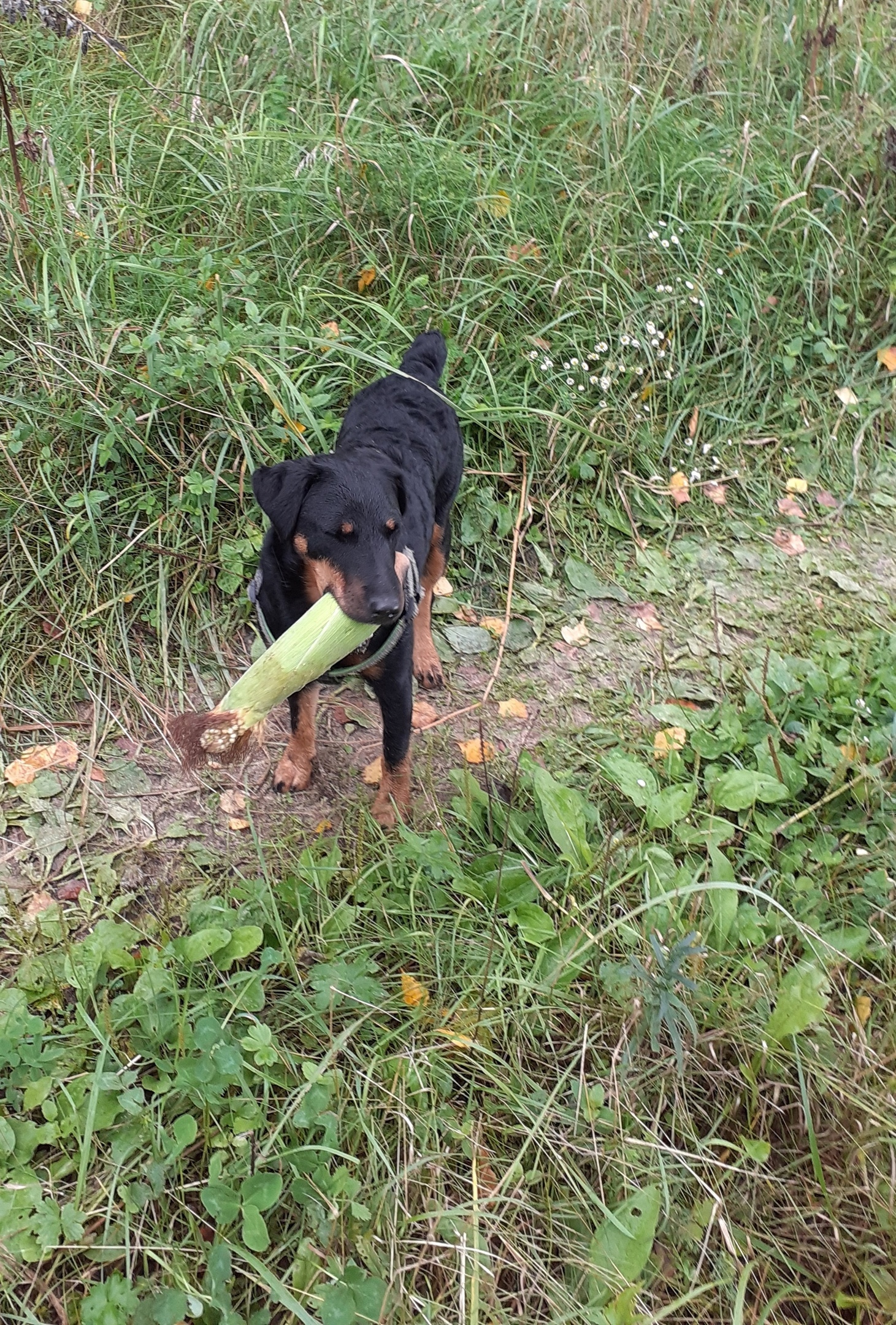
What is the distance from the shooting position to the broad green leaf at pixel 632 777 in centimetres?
258

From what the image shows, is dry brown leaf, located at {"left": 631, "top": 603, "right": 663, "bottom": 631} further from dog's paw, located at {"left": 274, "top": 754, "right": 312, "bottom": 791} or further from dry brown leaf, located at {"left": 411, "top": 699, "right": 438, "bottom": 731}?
dog's paw, located at {"left": 274, "top": 754, "right": 312, "bottom": 791}

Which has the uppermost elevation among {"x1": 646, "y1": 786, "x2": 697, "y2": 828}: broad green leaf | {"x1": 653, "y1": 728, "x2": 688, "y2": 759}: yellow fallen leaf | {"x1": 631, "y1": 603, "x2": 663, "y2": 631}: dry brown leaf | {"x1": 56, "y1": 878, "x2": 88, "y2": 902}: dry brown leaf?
{"x1": 646, "y1": 786, "x2": 697, "y2": 828}: broad green leaf

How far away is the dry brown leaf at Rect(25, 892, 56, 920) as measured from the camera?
2.41 meters

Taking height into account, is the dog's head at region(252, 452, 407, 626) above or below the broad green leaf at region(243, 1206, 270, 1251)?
above

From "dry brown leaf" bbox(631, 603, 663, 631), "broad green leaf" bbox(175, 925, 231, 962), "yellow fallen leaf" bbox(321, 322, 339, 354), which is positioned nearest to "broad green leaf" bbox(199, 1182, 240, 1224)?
"broad green leaf" bbox(175, 925, 231, 962)

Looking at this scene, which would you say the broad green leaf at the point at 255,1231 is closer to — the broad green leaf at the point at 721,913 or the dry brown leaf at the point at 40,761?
the broad green leaf at the point at 721,913

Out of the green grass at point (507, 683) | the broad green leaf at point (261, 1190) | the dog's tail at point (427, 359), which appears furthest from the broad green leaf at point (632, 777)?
the dog's tail at point (427, 359)

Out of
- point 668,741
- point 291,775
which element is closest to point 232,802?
point 291,775

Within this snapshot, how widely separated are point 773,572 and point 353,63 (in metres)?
2.89

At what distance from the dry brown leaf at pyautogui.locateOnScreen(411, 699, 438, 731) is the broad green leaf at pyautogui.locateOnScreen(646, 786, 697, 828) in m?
0.85

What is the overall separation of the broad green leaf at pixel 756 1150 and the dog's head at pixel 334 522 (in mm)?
1382

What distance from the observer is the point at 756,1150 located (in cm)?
187

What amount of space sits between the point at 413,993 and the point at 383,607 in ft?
2.98

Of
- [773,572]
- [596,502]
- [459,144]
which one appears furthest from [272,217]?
[773,572]
